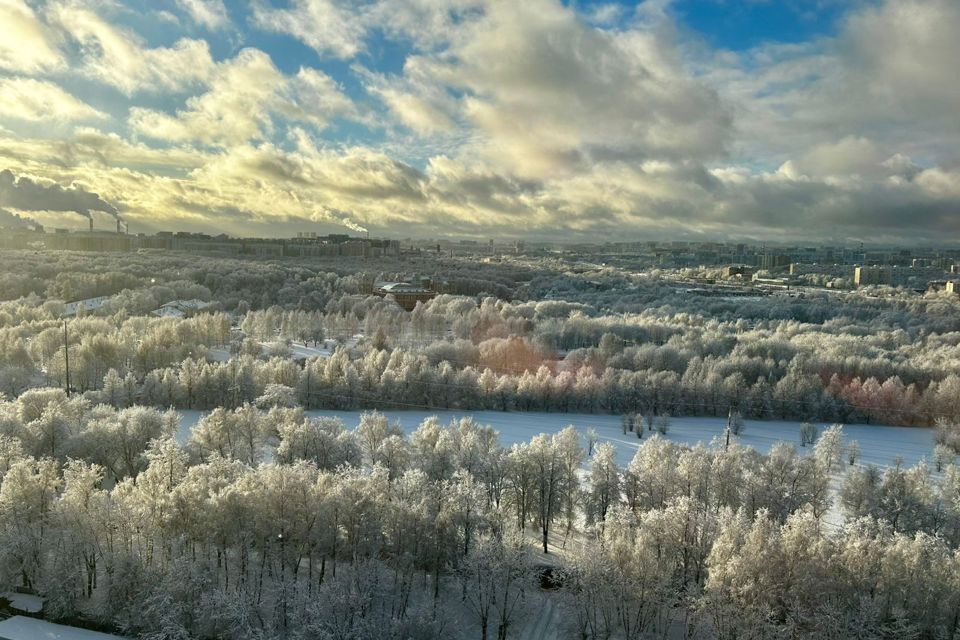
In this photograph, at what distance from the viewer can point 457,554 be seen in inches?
639

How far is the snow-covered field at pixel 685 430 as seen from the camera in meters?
30.9

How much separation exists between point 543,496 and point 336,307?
Result: 5019 cm

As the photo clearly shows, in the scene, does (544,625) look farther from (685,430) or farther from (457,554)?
(685,430)

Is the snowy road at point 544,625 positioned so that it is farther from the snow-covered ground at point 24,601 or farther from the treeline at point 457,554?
the snow-covered ground at point 24,601

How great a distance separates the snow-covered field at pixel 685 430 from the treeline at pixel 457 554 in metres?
9.63

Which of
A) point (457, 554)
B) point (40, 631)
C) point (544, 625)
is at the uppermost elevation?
point (457, 554)

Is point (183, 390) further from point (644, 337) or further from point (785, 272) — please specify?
point (785, 272)

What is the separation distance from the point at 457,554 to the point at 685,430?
21.4 meters

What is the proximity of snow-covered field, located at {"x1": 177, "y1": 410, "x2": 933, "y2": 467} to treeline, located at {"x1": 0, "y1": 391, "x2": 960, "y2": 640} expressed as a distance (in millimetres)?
9634

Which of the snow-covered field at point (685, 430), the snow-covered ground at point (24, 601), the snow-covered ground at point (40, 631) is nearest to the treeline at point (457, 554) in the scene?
the snow-covered ground at point (24, 601)

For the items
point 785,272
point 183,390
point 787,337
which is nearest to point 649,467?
point 183,390

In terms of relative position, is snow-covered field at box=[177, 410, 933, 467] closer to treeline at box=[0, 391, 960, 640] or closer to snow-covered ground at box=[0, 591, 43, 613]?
treeline at box=[0, 391, 960, 640]

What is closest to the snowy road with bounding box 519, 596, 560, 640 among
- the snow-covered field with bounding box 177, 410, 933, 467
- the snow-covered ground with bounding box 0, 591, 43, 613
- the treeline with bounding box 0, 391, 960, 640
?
the treeline with bounding box 0, 391, 960, 640

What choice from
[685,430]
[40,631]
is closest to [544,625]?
[40,631]
